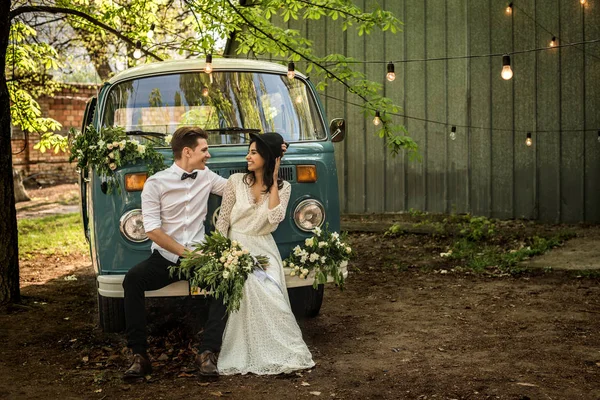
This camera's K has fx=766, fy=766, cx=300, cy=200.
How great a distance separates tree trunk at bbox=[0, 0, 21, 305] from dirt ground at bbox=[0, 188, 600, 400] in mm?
267

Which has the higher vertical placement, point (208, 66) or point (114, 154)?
point (208, 66)

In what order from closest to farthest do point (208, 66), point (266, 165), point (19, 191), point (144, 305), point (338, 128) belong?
point (144, 305)
point (266, 165)
point (208, 66)
point (338, 128)
point (19, 191)

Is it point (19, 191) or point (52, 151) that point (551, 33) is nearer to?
point (19, 191)

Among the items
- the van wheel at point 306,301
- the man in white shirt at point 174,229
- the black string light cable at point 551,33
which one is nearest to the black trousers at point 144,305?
the man in white shirt at point 174,229

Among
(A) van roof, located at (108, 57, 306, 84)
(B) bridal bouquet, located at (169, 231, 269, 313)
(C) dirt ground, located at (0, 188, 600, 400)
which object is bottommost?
(C) dirt ground, located at (0, 188, 600, 400)

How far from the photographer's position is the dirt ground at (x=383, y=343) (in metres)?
4.61

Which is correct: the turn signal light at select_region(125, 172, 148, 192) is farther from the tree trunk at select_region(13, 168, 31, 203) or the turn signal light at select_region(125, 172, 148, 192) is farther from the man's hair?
the tree trunk at select_region(13, 168, 31, 203)

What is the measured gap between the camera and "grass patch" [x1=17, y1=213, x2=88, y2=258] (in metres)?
11.1

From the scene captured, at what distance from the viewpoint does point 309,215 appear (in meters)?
5.55

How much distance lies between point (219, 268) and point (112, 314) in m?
1.38

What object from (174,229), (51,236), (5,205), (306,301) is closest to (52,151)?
(51,236)


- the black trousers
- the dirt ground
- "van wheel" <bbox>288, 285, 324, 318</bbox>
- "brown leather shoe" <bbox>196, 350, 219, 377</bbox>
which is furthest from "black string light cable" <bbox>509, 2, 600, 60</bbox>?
"brown leather shoe" <bbox>196, 350, 219, 377</bbox>

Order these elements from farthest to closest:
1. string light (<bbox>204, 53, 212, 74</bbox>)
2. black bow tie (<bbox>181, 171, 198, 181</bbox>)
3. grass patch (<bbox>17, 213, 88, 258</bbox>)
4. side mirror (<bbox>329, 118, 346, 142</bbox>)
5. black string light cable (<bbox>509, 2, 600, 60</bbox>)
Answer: grass patch (<bbox>17, 213, 88, 258</bbox>) → black string light cable (<bbox>509, 2, 600, 60</bbox>) → side mirror (<bbox>329, 118, 346, 142</bbox>) → string light (<bbox>204, 53, 212, 74</bbox>) → black bow tie (<bbox>181, 171, 198, 181</bbox>)

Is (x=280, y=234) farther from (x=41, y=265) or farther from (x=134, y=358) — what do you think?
(x=41, y=265)
